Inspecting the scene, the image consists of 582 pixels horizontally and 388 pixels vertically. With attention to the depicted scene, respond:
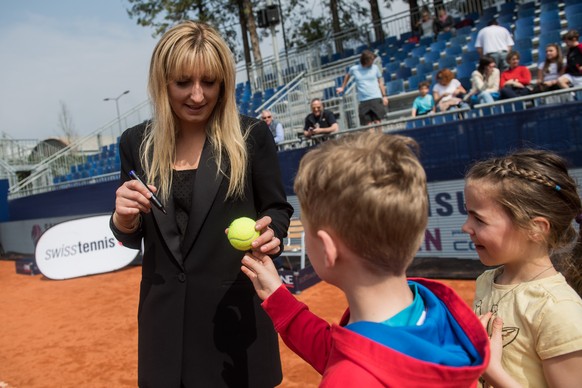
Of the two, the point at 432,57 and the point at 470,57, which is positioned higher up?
the point at 432,57

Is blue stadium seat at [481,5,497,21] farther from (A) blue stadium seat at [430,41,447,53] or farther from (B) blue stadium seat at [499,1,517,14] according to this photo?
(A) blue stadium seat at [430,41,447,53]

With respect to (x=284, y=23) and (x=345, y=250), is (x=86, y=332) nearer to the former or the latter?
(x=345, y=250)

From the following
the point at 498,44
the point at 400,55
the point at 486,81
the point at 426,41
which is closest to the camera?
the point at 486,81

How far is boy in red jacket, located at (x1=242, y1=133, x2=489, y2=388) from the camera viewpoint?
3.27ft

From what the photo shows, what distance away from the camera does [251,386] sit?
176 cm

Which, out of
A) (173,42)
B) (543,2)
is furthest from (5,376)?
(543,2)

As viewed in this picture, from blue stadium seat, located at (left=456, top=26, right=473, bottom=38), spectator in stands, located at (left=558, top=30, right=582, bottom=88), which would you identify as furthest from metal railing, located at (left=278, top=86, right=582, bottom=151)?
blue stadium seat, located at (left=456, top=26, right=473, bottom=38)

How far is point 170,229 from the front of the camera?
174cm

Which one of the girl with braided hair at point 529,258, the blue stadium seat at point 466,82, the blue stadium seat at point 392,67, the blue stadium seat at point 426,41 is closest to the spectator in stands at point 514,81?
the blue stadium seat at point 466,82

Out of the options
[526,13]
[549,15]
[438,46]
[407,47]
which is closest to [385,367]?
[549,15]

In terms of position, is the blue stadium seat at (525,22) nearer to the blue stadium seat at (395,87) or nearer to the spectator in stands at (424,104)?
the blue stadium seat at (395,87)

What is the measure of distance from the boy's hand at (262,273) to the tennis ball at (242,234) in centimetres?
4

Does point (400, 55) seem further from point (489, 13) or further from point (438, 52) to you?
point (489, 13)

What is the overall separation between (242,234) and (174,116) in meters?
0.58
